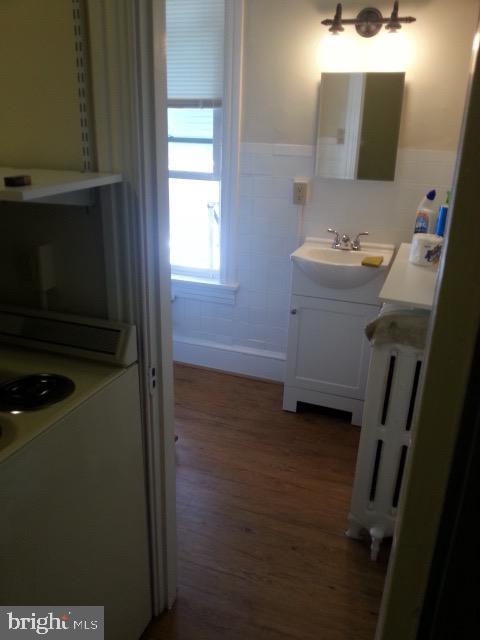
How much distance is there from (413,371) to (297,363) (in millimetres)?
1118

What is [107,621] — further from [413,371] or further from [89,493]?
[413,371]

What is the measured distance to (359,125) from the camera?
2.67m

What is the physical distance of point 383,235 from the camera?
2.81m

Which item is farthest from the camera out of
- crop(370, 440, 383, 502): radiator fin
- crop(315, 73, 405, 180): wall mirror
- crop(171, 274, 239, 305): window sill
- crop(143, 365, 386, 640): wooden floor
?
crop(171, 274, 239, 305): window sill

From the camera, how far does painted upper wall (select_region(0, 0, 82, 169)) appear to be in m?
1.22

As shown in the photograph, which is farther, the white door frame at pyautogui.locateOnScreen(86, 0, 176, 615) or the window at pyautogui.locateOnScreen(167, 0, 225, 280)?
the window at pyautogui.locateOnScreen(167, 0, 225, 280)

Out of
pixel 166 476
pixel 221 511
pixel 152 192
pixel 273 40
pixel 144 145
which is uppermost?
pixel 273 40

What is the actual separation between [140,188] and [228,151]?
184 cm

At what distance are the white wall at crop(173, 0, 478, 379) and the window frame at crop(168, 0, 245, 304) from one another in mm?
50

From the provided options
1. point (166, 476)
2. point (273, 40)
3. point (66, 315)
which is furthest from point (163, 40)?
point (273, 40)

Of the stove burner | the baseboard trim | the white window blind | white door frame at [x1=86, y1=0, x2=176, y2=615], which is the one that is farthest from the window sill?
the stove burner

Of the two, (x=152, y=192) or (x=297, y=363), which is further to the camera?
(x=297, y=363)

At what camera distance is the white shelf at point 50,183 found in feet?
3.11

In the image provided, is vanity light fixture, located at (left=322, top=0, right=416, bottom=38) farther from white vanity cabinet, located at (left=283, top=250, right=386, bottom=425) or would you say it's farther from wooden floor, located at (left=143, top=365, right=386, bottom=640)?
wooden floor, located at (left=143, top=365, right=386, bottom=640)
